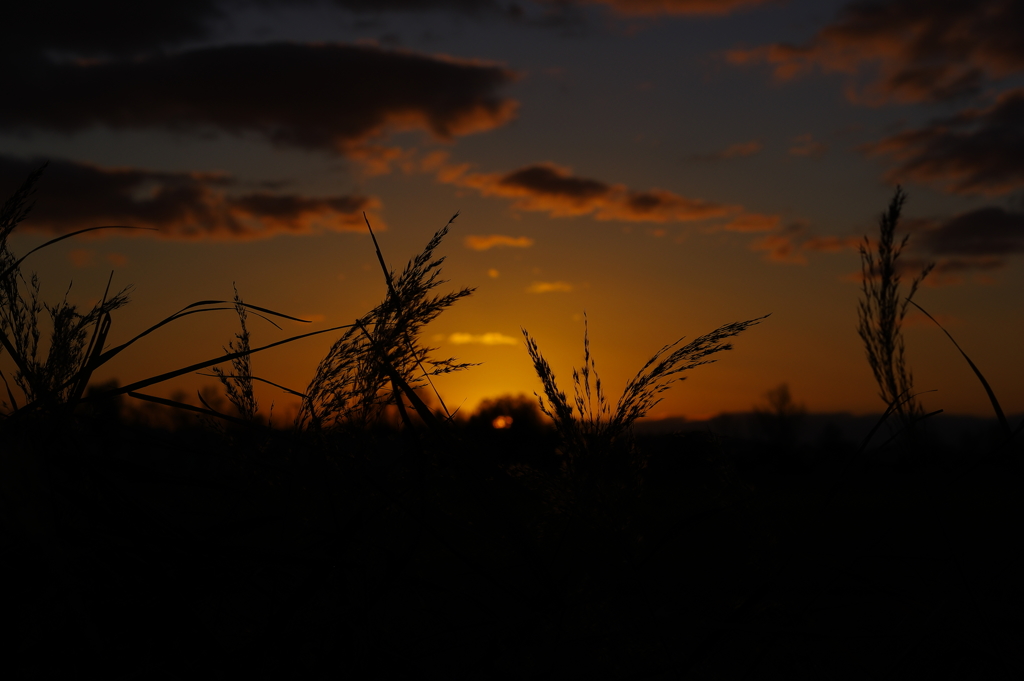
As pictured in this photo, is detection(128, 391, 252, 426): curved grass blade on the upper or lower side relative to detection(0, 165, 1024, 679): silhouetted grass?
upper

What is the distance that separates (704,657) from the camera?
1.06 metres

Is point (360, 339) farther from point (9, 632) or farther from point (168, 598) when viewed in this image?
point (9, 632)

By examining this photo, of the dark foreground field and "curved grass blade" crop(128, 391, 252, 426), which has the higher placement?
"curved grass blade" crop(128, 391, 252, 426)

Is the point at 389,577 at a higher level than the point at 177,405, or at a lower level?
lower

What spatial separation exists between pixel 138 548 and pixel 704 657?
83 centimetres

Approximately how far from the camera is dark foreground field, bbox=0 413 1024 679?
84 cm

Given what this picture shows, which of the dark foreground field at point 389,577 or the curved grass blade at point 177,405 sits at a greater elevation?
the curved grass blade at point 177,405

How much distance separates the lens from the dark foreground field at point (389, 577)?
33.1 inches

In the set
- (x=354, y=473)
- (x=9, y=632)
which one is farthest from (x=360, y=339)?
(x=9, y=632)

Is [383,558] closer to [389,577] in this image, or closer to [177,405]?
[389,577]

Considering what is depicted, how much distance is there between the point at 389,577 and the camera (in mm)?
992

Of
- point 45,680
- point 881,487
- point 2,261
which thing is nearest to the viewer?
point 45,680

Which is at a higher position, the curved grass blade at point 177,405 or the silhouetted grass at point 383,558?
the curved grass blade at point 177,405

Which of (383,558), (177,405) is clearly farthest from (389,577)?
(177,405)
